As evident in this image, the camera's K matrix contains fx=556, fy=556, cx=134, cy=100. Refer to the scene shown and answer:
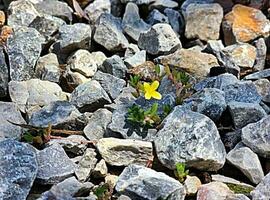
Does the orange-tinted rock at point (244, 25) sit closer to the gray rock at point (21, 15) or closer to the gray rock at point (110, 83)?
the gray rock at point (110, 83)

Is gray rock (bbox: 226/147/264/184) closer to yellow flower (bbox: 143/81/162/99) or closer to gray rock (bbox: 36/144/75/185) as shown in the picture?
yellow flower (bbox: 143/81/162/99)

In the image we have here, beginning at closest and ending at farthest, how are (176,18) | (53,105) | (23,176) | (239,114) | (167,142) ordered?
1. (23,176)
2. (167,142)
3. (239,114)
4. (53,105)
5. (176,18)

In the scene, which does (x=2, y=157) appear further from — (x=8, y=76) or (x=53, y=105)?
(x=8, y=76)

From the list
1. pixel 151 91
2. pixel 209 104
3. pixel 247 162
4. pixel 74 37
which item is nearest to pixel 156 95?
pixel 151 91

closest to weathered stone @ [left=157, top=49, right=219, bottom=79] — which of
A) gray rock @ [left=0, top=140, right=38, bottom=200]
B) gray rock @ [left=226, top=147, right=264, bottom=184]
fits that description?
gray rock @ [left=226, top=147, right=264, bottom=184]

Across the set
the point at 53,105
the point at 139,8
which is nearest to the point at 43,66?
the point at 53,105

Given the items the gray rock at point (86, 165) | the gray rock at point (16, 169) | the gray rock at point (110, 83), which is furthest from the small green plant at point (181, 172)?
the gray rock at point (110, 83)
